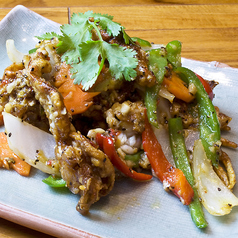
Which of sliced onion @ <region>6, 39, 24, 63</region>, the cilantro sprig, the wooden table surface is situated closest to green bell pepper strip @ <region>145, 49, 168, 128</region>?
the cilantro sprig

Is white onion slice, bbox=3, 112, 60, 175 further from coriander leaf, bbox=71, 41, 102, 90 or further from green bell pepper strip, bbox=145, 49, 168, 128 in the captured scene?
green bell pepper strip, bbox=145, 49, 168, 128

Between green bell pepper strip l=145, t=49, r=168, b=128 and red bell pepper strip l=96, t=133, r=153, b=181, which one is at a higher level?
green bell pepper strip l=145, t=49, r=168, b=128

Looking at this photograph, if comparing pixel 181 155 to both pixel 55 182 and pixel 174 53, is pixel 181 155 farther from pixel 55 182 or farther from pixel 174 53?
pixel 55 182

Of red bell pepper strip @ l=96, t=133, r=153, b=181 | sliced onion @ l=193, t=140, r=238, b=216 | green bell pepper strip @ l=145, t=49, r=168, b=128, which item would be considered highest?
green bell pepper strip @ l=145, t=49, r=168, b=128

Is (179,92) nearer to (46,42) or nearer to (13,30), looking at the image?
(46,42)

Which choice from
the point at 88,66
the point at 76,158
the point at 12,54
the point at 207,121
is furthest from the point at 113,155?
the point at 12,54

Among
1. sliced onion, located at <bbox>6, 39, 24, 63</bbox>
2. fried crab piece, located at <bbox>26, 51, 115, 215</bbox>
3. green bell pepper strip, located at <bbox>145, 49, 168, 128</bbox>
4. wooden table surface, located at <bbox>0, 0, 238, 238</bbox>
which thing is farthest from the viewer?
wooden table surface, located at <bbox>0, 0, 238, 238</bbox>

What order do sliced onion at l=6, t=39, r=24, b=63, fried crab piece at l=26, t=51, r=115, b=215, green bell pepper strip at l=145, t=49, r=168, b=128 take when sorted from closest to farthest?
fried crab piece at l=26, t=51, r=115, b=215 < green bell pepper strip at l=145, t=49, r=168, b=128 < sliced onion at l=6, t=39, r=24, b=63
